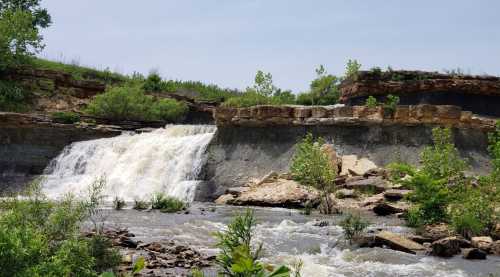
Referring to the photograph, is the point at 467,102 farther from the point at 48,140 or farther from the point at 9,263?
the point at 9,263

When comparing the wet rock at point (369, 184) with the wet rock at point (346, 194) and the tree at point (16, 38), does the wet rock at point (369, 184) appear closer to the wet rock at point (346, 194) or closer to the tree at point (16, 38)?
the wet rock at point (346, 194)

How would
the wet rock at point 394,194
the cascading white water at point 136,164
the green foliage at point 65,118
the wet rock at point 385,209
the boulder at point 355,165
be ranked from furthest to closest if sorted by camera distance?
the green foliage at point 65,118 → the cascading white water at point 136,164 → the boulder at point 355,165 → the wet rock at point 394,194 → the wet rock at point 385,209

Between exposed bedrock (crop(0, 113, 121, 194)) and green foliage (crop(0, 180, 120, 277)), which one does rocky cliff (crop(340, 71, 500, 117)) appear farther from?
green foliage (crop(0, 180, 120, 277))

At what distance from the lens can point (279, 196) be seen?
17.0 m

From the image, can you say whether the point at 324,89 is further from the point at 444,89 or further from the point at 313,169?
the point at 313,169

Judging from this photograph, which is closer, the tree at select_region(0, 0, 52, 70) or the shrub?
the shrub

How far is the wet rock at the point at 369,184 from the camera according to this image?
1694 cm

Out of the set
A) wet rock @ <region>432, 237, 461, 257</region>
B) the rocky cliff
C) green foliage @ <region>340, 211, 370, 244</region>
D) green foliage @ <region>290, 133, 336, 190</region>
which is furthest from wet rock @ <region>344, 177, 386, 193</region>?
the rocky cliff

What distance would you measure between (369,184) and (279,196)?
2.89 m

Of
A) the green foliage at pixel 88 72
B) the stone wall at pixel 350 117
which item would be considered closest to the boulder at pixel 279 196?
the stone wall at pixel 350 117

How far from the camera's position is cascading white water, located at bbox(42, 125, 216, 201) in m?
21.6

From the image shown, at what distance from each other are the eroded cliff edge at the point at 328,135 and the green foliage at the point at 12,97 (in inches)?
667

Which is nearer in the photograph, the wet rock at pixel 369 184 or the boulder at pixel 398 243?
the boulder at pixel 398 243

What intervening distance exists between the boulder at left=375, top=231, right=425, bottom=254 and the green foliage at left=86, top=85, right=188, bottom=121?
24288 mm
